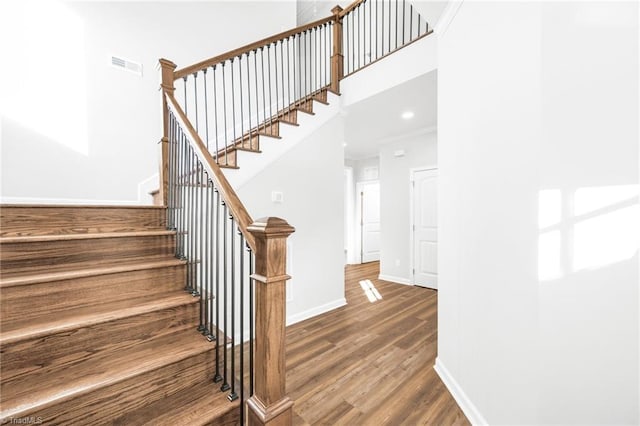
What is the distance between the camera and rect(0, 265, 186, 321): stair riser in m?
1.33

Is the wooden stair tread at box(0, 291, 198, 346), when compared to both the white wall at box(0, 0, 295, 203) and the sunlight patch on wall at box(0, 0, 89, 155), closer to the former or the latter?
the white wall at box(0, 0, 295, 203)

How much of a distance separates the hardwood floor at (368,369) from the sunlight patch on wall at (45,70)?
308 cm

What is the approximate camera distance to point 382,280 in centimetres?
504

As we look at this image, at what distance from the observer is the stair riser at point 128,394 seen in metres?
1.09

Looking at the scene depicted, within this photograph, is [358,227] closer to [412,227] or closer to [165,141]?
[412,227]

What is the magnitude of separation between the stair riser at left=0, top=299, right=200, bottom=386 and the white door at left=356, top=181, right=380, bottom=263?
17.3ft

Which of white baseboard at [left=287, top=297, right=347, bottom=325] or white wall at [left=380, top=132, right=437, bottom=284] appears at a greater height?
white wall at [left=380, top=132, right=437, bottom=284]

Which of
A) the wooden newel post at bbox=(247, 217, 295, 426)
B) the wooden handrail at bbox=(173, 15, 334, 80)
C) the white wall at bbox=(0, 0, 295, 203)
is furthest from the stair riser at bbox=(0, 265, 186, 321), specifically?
the white wall at bbox=(0, 0, 295, 203)

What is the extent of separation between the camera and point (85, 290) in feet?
4.97

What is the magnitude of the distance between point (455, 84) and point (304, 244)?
6.93 ft

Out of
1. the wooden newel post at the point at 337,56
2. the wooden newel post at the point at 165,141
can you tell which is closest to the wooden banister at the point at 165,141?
the wooden newel post at the point at 165,141

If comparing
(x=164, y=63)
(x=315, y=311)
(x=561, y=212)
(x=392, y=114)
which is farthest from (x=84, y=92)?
(x=561, y=212)

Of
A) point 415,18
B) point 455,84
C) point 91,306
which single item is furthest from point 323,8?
point 91,306

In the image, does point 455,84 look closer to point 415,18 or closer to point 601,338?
point 601,338
